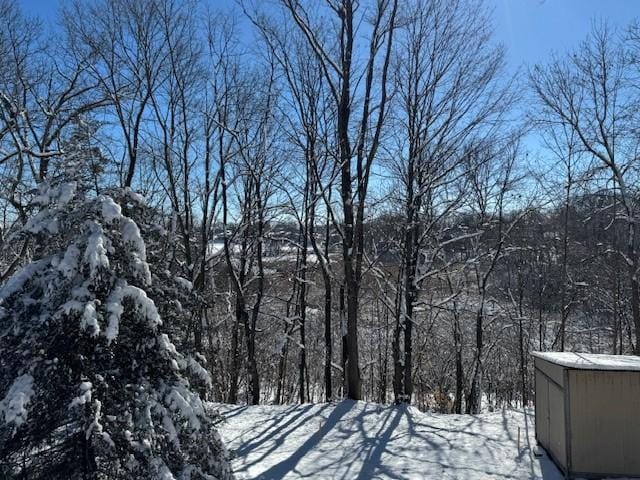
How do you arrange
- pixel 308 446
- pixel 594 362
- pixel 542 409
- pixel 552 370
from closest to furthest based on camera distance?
pixel 594 362 < pixel 552 370 < pixel 542 409 < pixel 308 446

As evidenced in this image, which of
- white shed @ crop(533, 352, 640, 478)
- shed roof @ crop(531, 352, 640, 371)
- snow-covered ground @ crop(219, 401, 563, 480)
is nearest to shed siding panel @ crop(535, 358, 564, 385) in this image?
shed roof @ crop(531, 352, 640, 371)

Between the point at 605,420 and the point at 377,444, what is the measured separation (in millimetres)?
2724

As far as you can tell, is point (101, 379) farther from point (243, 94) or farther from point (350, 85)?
point (243, 94)

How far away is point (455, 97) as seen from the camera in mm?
10484

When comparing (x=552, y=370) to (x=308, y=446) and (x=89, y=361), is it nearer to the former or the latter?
(x=308, y=446)

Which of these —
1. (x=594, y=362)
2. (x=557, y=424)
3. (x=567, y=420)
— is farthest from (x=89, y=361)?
(x=594, y=362)

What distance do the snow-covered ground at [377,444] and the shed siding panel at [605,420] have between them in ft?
1.44

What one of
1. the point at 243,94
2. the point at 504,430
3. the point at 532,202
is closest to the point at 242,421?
the point at 504,430

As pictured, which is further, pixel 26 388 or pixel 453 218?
pixel 453 218

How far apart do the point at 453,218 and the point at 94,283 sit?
1248 cm

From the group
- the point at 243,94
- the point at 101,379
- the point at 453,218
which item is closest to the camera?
the point at 101,379

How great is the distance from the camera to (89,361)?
3.28 meters

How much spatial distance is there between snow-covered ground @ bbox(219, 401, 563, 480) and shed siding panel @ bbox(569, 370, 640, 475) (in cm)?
44

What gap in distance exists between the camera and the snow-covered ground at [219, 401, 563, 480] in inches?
215
